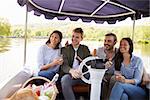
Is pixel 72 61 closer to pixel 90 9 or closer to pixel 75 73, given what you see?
pixel 75 73

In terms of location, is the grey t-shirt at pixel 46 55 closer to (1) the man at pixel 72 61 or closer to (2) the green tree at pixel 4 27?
(1) the man at pixel 72 61

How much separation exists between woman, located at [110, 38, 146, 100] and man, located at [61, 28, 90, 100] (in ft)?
0.63

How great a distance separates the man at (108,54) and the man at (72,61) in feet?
0.28

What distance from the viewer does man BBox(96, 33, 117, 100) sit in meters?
1.35

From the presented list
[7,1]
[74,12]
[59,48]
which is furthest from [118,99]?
[7,1]

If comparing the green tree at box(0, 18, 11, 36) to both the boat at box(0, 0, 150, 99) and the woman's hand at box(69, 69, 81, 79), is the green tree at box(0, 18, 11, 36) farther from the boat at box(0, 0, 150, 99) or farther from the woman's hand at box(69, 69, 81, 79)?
the woman's hand at box(69, 69, 81, 79)

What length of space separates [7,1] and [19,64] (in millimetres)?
373

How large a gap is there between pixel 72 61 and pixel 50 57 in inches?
5.1

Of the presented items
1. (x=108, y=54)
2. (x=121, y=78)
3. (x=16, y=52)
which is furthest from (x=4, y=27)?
(x=121, y=78)

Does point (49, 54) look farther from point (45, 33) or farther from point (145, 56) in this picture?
point (145, 56)

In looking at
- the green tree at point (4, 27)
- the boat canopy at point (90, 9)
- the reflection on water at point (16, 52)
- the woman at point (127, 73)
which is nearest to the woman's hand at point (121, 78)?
the woman at point (127, 73)

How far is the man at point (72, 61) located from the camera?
1358mm

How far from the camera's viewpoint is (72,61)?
138cm

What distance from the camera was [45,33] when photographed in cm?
137
